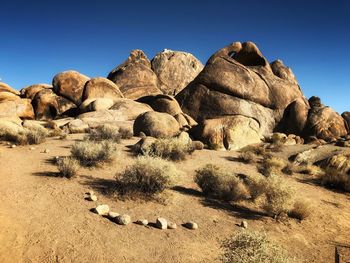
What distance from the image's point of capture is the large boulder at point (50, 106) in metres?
34.2

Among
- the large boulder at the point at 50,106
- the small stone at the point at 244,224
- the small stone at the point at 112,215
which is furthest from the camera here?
the large boulder at the point at 50,106

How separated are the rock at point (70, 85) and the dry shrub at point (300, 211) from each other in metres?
28.9

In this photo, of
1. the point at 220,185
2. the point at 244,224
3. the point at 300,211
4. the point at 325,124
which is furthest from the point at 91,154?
the point at 325,124

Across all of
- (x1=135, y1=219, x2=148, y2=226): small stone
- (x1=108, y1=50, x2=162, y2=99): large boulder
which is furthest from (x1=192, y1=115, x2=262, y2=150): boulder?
A: (x1=108, y1=50, x2=162, y2=99): large boulder

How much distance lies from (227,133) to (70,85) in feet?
69.1

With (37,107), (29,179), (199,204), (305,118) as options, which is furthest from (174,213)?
(37,107)

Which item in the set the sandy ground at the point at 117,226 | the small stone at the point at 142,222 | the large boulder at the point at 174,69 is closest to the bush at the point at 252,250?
the sandy ground at the point at 117,226

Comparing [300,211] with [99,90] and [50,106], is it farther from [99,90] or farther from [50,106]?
[50,106]

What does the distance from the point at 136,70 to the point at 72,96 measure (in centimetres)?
1071

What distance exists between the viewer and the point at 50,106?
34.5 meters

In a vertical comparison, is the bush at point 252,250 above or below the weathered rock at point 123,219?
above

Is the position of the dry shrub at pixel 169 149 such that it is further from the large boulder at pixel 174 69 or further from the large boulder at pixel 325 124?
the large boulder at pixel 174 69

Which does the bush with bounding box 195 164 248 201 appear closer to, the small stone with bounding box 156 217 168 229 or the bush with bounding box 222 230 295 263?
the small stone with bounding box 156 217 168 229

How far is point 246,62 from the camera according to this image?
37.1 metres
